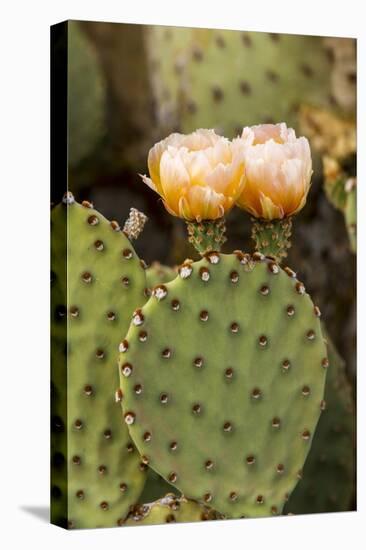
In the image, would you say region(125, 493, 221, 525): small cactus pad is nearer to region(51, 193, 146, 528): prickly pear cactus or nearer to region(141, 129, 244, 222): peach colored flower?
region(51, 193, 146, 528): prickly pear cactus

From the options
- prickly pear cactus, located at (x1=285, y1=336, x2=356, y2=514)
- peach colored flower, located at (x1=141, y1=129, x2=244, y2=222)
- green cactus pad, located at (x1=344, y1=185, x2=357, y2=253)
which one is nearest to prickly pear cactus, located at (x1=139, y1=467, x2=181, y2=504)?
prickly pear cactus, located at (x1=285, y1=336, x2=356, y2=514)

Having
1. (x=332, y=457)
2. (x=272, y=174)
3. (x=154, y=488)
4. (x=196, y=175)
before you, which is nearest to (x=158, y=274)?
(x=196, y=175)

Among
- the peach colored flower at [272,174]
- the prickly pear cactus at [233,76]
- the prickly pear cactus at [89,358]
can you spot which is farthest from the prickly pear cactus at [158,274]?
the prickly pear cactus at [233,76]

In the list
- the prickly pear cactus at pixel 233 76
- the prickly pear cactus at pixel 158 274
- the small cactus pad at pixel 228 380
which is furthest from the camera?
the prickly pear cactus at pixel 233 76

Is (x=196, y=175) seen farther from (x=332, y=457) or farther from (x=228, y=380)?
(x=332, y=457)

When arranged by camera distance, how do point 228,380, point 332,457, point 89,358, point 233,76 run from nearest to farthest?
point 89,358 < point 228,380 < point 233,76 < point 332,457

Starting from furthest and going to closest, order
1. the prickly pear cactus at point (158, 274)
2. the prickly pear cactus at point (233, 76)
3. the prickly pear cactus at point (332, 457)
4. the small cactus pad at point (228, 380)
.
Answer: the prickly pear cactus at point (332, 457)
the prickly pear cactus at point (233, 76)
the prickly pear cactus at point (158, 274)
the small cactus pad at point (228, 380)

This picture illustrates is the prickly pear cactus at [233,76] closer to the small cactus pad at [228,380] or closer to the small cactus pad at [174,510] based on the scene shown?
the small cactus pad at [228,380]
